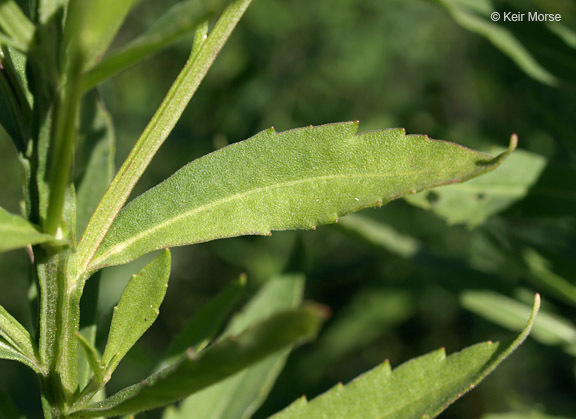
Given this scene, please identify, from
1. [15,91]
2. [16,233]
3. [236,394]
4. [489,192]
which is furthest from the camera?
[489,192]

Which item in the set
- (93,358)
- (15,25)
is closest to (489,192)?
(93,358)

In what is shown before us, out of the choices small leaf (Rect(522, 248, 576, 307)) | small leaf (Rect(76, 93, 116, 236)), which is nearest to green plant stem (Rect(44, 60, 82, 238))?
small leaf (Rect(76, 93, 116, 236))

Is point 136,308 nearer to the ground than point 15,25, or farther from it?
nearer to the ground

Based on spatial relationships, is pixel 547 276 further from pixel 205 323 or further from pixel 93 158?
pixel 93 158

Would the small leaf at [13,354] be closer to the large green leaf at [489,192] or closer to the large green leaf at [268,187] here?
the large green leaf at [268,187]

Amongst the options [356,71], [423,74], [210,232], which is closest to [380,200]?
[210,232]
